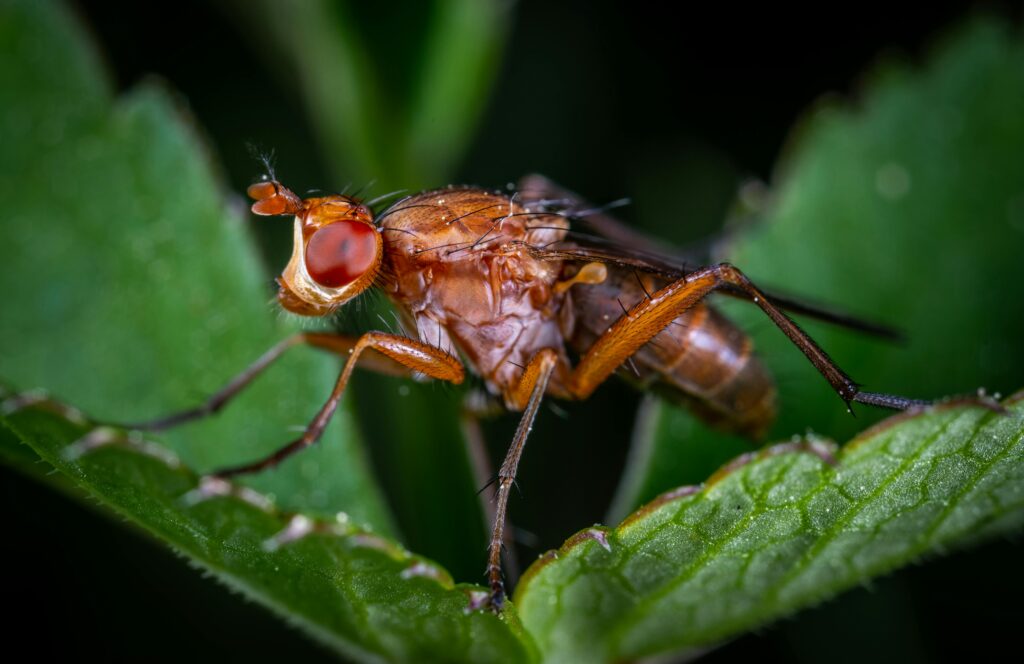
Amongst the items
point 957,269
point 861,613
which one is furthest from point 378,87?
point 861,613

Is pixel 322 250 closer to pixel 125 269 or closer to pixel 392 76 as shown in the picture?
pixel 125 269

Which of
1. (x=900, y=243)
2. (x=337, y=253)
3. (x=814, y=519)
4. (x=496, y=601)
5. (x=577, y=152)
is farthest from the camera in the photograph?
(x=577, y=152)

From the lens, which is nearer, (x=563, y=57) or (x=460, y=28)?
(x=460, y=28)

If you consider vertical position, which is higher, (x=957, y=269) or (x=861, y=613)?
(x=957, y=269)

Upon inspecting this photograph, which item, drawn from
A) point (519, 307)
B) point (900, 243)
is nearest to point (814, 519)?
point (519, 307)

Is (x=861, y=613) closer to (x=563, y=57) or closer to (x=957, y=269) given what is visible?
(x=957, y=269)

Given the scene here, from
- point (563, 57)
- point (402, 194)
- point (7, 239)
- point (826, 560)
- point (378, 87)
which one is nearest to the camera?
point (826, 560)
